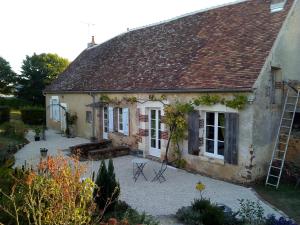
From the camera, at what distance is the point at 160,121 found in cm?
1305

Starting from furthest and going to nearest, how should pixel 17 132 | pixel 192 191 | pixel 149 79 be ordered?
pixel 17 132
pixel 149 79
pixel 192 191

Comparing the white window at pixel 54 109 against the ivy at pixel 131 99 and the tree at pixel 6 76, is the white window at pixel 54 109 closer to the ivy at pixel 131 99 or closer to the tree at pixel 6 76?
the ivy at pixel 131 99

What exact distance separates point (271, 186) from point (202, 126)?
2934 millimetres

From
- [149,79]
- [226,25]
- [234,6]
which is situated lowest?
[149,79]

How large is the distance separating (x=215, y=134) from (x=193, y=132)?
872 mm

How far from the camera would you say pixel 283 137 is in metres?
10.8

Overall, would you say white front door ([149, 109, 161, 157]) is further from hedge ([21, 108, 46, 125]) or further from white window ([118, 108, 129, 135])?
hedge ([21, 108, 46, 125])

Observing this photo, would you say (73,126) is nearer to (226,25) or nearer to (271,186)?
(226,25)

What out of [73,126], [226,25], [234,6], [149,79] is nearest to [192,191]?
[149,79]

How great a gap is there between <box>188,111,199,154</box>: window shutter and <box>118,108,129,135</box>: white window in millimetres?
4162

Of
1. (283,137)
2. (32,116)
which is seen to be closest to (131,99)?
(283,137)

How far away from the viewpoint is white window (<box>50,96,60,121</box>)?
23291mm

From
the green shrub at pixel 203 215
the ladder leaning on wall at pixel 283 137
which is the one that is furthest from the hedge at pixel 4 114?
the green shrub at pixel 203 215

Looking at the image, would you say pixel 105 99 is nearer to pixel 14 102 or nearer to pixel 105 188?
pixel 105 188
